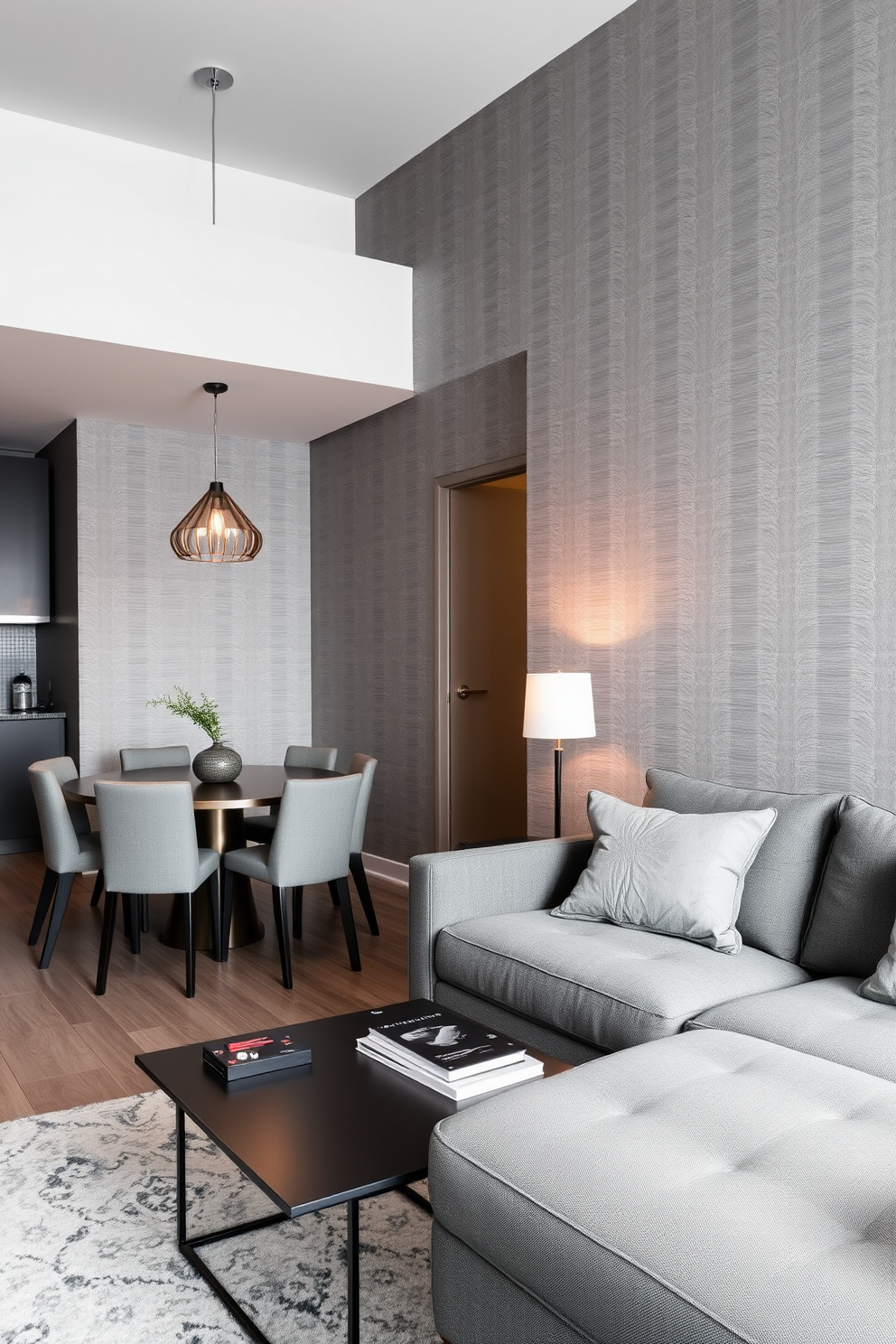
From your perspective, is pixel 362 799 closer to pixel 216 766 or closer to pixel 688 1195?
pixel 216 766

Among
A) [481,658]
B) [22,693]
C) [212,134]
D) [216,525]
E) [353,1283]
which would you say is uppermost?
[212,134]

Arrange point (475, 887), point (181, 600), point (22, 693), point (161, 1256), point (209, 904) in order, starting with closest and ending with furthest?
point (161, 1256), point (475, 887), point (209, 904), point (181, 600), point (22, 693)

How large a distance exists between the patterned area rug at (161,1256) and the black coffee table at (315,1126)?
57 millimetres

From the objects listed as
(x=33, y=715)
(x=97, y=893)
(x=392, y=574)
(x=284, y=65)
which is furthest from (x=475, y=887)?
(x=33, y=715)

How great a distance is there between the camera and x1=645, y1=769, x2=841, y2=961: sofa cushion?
278cm

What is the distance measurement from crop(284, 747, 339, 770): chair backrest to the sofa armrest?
1.91 m

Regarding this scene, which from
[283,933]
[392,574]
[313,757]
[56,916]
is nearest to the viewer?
[283,933]

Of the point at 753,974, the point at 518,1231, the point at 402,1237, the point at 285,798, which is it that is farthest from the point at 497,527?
the point at 518,1231

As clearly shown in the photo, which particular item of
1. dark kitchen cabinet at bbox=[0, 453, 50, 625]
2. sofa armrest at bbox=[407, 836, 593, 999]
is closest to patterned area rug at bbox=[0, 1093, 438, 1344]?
sofa armrest at bbox=[407, 836, 593, 999]

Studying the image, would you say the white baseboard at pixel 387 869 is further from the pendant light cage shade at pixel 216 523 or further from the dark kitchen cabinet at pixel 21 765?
the dark kitchen cabinet at pixel 21 765

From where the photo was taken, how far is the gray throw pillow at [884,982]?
7.59 feet

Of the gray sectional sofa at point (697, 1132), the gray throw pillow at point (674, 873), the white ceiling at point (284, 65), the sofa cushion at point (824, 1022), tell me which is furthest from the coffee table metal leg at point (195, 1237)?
the white ceiling at point (284, 65)

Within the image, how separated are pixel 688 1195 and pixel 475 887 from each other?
172 centimetres

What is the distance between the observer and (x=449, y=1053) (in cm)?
205
